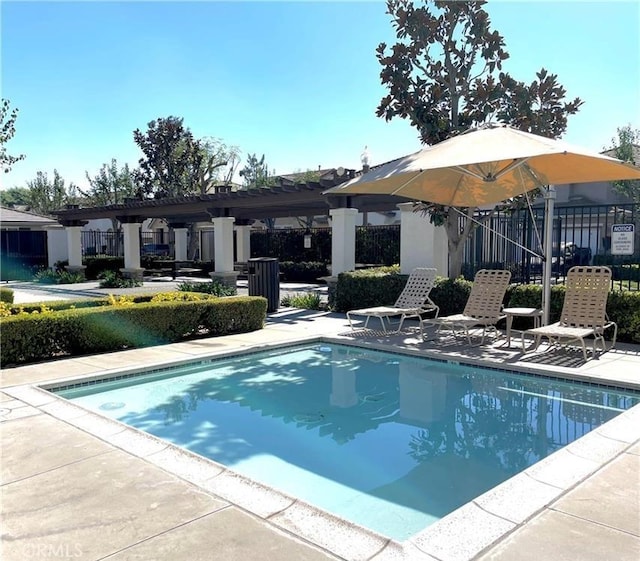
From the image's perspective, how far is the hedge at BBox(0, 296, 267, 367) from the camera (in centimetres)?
702

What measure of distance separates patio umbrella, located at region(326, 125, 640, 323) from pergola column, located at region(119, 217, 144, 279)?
16.5 metres

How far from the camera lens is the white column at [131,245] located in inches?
902

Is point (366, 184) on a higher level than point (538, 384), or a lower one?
higher

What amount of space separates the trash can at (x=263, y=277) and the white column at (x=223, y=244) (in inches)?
226

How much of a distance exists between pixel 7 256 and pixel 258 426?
27.3 metres

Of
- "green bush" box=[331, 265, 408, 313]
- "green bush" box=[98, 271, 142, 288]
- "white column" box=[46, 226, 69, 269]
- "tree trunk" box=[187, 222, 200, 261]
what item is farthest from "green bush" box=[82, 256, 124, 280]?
"green bush" box=[331, 265, 408, 313]

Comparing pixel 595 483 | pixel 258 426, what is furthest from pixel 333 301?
pixel 595 483

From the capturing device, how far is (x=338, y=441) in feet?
16.1

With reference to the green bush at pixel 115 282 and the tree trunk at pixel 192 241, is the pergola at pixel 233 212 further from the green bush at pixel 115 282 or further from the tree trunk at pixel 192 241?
the green bush at pixel 115 282

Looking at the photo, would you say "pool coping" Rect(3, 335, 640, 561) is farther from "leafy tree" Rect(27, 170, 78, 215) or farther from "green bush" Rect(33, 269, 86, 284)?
"leafy tree" Rect(27, 170, 78, 215)

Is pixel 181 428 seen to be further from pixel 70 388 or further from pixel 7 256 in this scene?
pixel 7 256

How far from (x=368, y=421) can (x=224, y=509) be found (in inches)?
104

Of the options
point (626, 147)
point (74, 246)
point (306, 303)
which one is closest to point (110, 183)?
point (74, 246)

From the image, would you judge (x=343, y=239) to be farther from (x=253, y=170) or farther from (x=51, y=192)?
(x=51, y=192)
